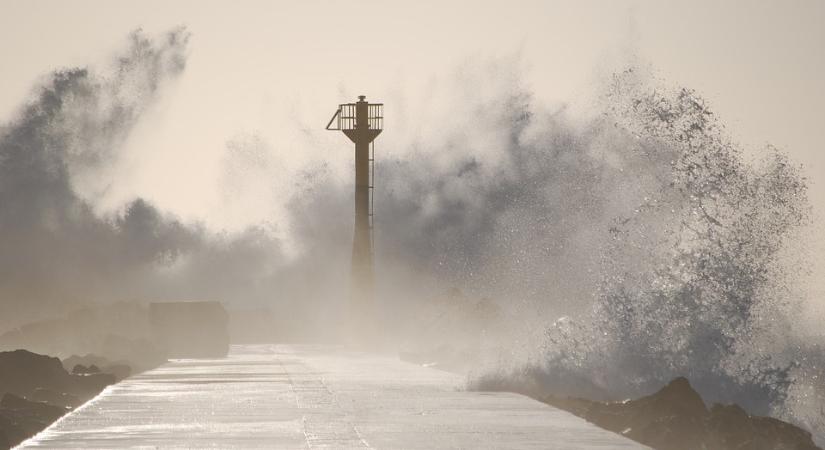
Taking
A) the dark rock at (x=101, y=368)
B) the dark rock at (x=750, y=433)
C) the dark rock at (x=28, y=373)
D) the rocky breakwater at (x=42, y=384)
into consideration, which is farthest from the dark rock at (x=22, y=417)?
the dark rock at (x=101, y=368)

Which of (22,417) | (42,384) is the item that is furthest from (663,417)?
(42,384)

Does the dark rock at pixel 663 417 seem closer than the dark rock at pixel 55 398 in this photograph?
Yes

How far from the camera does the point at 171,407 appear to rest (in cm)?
3338

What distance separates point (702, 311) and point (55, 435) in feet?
70.0

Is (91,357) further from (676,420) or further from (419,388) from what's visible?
(676,420)

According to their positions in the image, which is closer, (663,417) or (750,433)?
(750,433)

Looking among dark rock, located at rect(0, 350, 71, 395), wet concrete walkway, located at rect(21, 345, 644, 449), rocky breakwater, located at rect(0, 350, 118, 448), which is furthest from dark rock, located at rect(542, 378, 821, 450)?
dark rock, located at rect(0, 350, 71, 395)

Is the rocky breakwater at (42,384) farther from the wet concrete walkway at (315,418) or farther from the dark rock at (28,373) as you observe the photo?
the wet concrete walkway at (315,418)

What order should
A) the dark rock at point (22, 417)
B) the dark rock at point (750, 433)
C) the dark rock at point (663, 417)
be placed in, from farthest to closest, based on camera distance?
the dark rock at point (22, 417) < the dark rock at point (663, 417) < the dark rock at point (750, 433)

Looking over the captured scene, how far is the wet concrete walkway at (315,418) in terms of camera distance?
81.0ft

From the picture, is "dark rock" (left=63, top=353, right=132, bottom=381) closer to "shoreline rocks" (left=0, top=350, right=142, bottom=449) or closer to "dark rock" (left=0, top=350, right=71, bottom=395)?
"shoreline rocks" (left=0, top=350, right=142, bottom=449)

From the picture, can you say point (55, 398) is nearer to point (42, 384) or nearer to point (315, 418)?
point (42, 384)

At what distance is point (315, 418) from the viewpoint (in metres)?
29.8

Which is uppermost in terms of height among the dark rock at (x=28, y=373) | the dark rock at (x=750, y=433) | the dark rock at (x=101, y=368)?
the dark rock at (x=101, y=368)
